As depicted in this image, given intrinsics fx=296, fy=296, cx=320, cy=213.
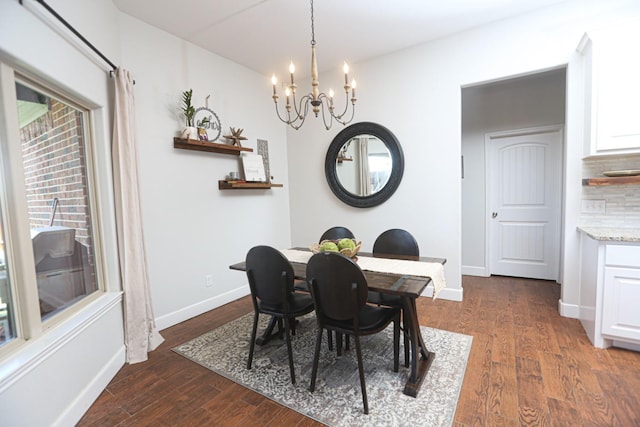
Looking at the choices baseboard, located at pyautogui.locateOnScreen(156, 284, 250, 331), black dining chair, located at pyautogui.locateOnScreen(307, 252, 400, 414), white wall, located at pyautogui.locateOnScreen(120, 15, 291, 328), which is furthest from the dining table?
baseboard, located at pyautogui.locateOnScreen(156, 284, 250, 331)

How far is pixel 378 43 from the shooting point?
332cm

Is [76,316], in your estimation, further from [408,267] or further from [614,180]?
[614,180]

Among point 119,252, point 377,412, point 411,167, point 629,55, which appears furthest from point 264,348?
point 629,55

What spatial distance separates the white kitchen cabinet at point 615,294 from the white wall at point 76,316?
11.8 feet

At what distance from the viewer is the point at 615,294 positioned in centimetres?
221

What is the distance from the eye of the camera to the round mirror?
11.8ft

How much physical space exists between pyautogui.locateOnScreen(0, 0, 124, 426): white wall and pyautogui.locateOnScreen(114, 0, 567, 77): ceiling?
630 millimetres

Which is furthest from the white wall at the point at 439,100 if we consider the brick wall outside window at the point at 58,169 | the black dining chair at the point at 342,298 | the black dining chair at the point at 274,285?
the brick wall outside window at the point at 58,169

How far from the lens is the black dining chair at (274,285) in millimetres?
1972

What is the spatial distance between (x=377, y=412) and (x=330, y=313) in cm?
60

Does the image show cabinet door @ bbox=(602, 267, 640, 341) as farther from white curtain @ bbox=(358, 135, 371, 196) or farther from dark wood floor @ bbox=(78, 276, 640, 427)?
white curtain @ bbox=(358, 135, 371, 196)

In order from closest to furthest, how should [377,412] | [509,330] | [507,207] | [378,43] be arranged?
[377,412] < [509,330] < [378,43] < [507,207]

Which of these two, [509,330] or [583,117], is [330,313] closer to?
[509,330]

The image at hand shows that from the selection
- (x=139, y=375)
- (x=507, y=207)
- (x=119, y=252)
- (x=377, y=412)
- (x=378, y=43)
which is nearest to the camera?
(x=377, y=412)
